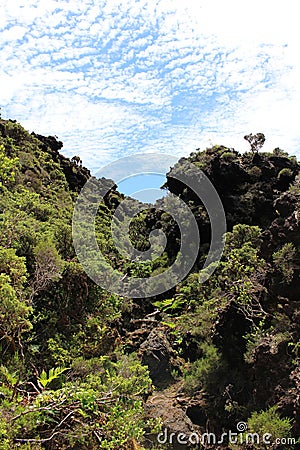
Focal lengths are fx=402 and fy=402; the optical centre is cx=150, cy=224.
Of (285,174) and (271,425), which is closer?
(271,425)

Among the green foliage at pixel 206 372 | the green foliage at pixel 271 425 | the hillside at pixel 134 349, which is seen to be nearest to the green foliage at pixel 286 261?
the hillside at pixel 134 349

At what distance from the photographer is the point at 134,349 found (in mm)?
16828

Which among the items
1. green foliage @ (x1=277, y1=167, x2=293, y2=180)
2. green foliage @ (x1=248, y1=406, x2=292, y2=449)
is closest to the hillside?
green foliage @ (x1=248, y1=406, x2=292, y2=449)

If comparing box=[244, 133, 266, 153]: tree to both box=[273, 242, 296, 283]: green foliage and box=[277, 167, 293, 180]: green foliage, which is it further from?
box=[273, 242, 296, 283]: green foliage

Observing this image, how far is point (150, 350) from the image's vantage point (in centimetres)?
1562

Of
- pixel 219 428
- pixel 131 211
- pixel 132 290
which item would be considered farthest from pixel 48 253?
pixel 131 211

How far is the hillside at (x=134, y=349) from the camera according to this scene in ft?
25.5

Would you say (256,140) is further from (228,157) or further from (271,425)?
(271,425)

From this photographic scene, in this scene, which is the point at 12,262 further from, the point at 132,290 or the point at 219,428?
the point at 132,290

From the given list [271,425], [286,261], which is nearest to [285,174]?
[286,261]

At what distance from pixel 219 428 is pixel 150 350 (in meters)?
4.94

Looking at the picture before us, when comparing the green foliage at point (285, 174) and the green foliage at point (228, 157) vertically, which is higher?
the green foliage at point (228, 157)

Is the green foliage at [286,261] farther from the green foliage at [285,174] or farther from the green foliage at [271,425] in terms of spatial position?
the green foliage at [285,174]

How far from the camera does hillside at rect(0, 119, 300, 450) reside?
7.76m
